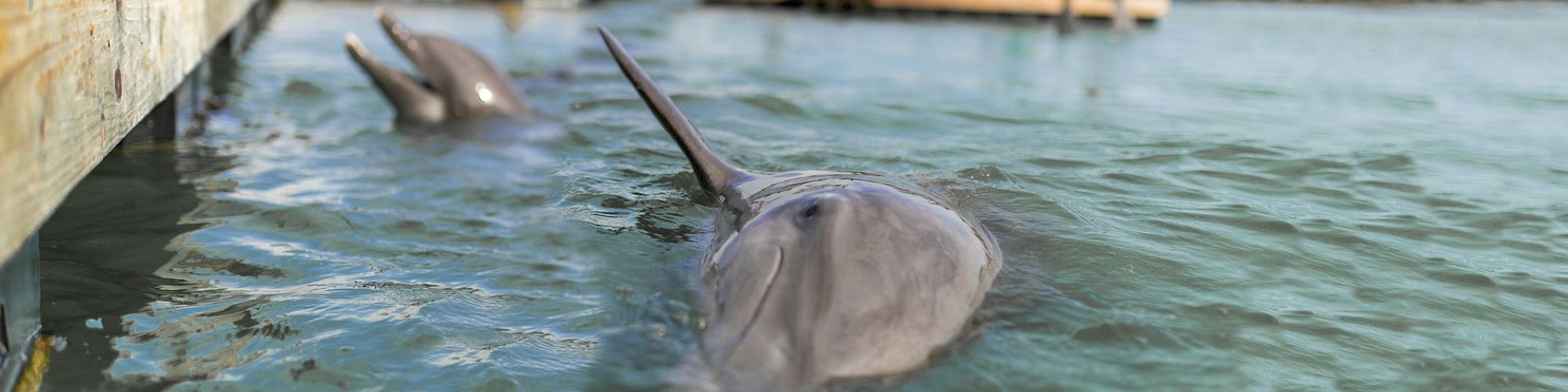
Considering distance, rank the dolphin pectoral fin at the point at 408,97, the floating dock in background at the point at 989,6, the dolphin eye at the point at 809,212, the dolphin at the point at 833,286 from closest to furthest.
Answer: the dolphin at the point at 833,286, the dolphin eye at the point at 809,212, the dolphin pectoral fin at the point at 408,97, the floating dock in background at the point at 989,6

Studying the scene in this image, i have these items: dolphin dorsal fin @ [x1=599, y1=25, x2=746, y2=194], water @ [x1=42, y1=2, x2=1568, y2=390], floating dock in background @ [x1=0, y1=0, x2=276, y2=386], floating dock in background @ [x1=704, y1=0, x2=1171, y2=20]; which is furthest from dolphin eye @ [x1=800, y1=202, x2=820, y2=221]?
floating dock in background @ [x1=704, y1=0, x2=1171, y2=20]

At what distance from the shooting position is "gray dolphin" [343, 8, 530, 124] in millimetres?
7066

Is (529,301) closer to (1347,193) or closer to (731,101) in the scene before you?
(1347,193)

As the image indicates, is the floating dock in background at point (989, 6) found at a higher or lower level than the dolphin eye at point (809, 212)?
lower

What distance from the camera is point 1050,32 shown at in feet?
76.4

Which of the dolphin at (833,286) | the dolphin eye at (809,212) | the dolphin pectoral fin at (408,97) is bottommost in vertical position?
the dolphin pectoral fin at (408,97)

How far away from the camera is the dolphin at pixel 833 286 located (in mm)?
2486

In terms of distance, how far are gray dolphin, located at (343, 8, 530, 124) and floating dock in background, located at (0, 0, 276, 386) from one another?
10.8ft

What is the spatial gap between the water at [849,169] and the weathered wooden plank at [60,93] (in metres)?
0.53

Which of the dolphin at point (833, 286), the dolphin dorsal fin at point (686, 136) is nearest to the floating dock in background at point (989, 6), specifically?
the dolphin dorsal fin at point (686, 136)

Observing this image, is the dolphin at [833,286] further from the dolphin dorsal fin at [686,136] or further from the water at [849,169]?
the dolphin dorsal fin at [686,136]

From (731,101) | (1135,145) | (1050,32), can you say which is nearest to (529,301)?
(1135,145)

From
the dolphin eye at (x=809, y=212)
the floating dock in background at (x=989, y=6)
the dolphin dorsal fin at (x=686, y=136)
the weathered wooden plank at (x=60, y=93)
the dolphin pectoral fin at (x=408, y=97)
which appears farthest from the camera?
the floating dock in background at (x=989, y=6)

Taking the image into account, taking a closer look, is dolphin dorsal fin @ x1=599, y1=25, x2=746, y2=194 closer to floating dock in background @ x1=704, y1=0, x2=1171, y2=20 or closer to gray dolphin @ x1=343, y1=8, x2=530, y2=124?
gray dolphin @ x1=343, y1=8, x2=530, y2=124
